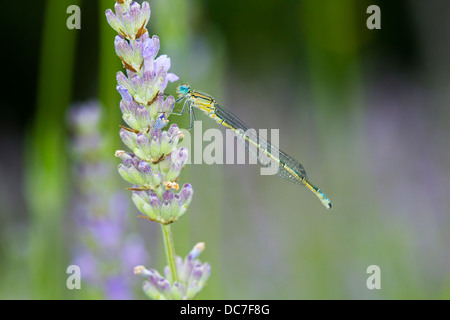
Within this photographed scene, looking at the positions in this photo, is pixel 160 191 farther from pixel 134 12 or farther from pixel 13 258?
pixel 13 258

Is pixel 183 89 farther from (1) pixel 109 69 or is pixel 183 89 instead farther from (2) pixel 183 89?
(1) pixel 109 69

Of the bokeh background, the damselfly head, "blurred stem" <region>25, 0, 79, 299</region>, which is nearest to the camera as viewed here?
the damselfly head

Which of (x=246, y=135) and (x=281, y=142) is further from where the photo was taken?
(x=281, y=142)

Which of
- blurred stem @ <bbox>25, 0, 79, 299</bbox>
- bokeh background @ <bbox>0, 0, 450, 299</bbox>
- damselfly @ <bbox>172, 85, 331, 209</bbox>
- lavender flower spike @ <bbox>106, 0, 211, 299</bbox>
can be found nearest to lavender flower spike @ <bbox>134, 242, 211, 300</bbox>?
lavender flower spike @ <bbox>106, 0, 211, 299</bbox>

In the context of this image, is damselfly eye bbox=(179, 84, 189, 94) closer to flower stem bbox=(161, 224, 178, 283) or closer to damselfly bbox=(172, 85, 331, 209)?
damselfly bbox=(172, 85, 331, 209)

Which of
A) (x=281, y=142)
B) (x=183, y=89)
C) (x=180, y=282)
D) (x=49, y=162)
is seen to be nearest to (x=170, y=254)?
(x=180, y=282)

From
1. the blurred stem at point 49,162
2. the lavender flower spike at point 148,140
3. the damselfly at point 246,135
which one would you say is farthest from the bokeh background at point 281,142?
the lavender flower spike at point 148,140
